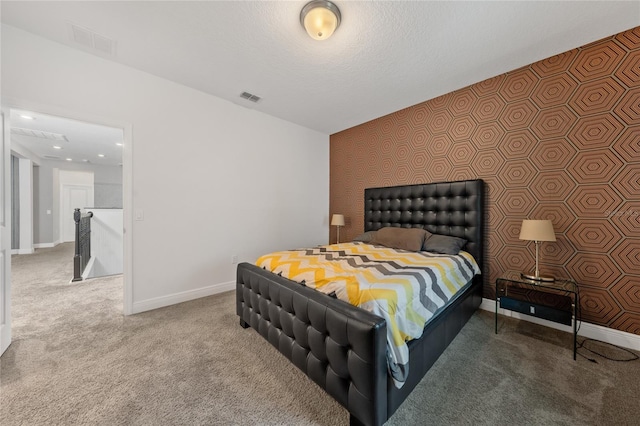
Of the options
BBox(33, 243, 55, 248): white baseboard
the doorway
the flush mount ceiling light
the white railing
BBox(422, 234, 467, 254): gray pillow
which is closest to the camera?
the flush mount ceiling light

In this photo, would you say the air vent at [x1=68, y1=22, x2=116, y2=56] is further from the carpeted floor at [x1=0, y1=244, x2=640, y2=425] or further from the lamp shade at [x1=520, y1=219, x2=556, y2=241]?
the lamp shade at [x1=520, y1=219, x2=556, y2=241]

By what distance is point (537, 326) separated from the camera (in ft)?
7.77

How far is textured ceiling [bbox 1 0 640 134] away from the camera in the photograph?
1.79 meters

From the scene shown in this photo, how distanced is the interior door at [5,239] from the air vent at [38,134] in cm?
346

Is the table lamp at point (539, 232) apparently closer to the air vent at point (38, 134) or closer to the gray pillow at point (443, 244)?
the gray pillow at point (443, 244)

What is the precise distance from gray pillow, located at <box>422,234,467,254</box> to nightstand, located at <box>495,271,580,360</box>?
492 millimetres

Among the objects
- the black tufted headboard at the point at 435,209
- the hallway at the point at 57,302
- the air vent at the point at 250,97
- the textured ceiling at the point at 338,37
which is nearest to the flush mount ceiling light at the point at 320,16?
the textured ceiling at the point at 338,37

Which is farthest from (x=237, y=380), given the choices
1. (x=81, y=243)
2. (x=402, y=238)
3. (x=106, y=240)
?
(x=106, y=240)

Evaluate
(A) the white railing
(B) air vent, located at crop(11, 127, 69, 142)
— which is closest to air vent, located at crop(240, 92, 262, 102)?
(A) the white railing

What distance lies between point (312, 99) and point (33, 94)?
9.12 feet

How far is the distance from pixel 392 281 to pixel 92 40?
11.0 ft

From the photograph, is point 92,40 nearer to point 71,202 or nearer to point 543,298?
point 543,298

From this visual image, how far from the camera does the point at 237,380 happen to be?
63.3 inches

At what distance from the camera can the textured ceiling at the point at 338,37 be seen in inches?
70.4
